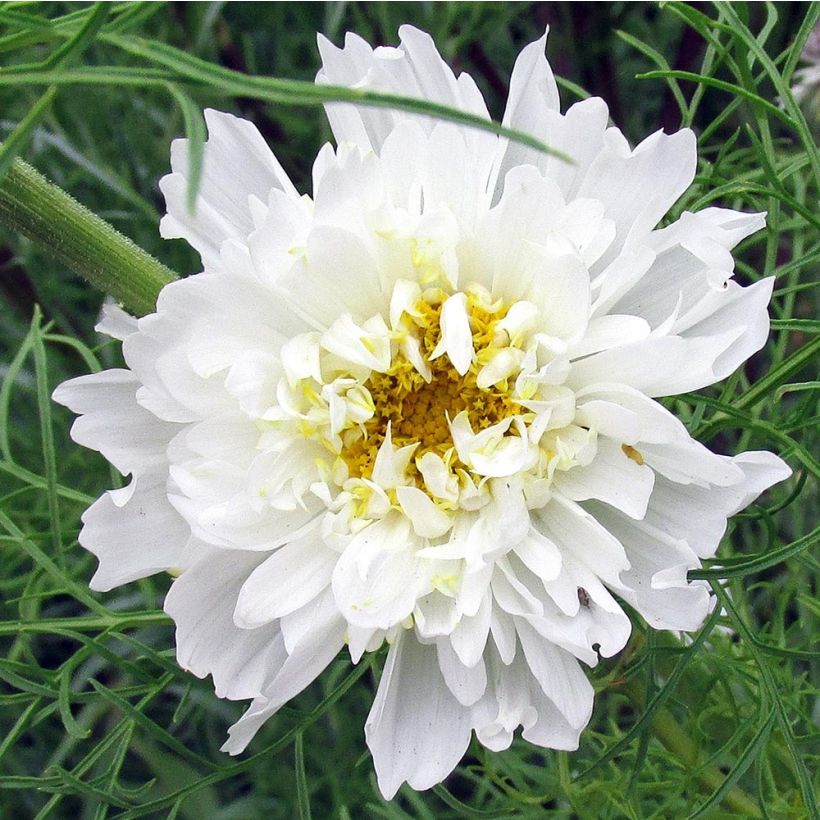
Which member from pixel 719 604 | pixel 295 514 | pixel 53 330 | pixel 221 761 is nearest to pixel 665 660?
pixel 719 604

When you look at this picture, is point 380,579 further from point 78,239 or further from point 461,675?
point 78,239

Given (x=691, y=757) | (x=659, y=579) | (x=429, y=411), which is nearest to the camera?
(x=659, y=579)

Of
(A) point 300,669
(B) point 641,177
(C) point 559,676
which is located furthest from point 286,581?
(B) point 641,177

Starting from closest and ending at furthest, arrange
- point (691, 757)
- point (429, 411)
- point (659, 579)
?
point (659, 579) < point (429, 411) < point (691, 757)

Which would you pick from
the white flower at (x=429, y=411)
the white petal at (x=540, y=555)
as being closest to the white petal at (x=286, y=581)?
the white flower at (x=429, y=411)

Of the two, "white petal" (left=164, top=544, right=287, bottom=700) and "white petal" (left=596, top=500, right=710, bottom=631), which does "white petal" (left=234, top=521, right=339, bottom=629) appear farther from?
"white petal" (left=596, top=500, right=710, bottom=631)

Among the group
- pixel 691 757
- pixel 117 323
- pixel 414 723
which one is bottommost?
pixel 691 757

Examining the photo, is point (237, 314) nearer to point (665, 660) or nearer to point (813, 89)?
point (665, 660)
